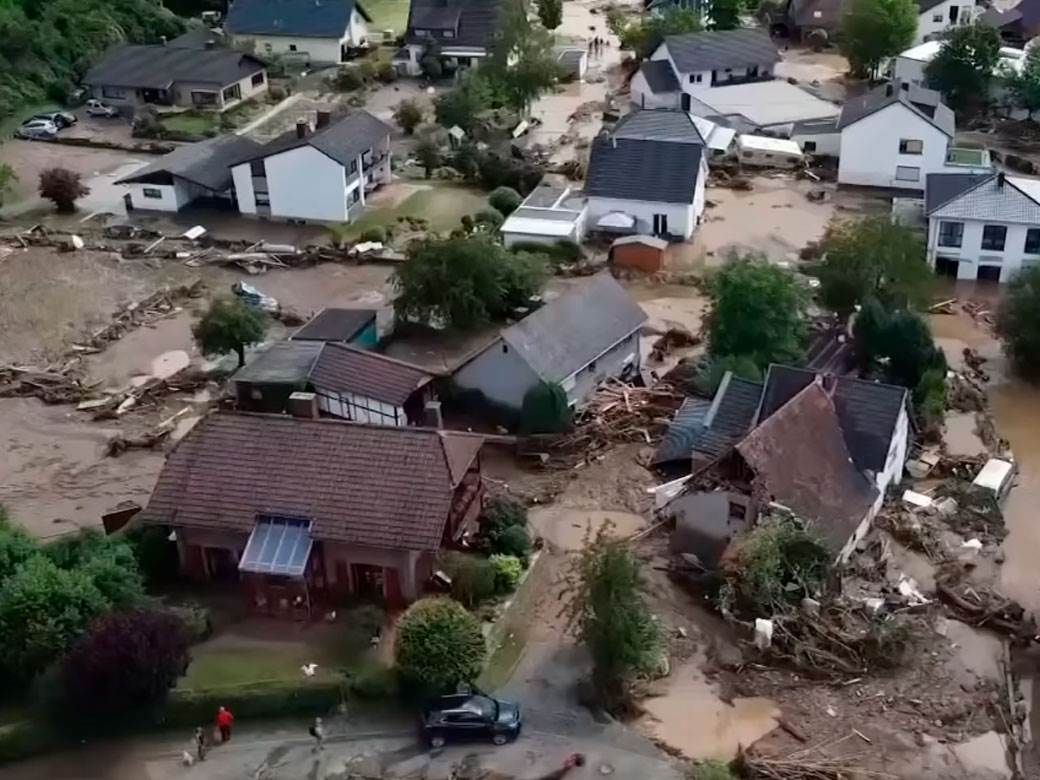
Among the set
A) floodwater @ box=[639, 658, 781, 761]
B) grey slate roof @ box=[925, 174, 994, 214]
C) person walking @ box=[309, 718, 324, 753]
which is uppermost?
grey slate roof @ box=[925, 174, 994, 214]

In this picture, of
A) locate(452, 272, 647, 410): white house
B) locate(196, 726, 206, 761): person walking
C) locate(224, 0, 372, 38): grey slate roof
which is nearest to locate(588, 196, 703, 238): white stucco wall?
locate(452, 272, 647, 410): white house

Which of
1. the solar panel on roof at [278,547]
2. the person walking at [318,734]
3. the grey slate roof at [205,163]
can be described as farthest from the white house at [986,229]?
the person walking at [318,734]

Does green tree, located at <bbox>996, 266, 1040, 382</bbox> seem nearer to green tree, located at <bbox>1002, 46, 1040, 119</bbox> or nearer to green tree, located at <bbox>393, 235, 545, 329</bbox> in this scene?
green tree, located at <bbox>393, 235, 545, 329</bbox>

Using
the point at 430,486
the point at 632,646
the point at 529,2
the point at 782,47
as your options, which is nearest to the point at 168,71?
the point at 529,2

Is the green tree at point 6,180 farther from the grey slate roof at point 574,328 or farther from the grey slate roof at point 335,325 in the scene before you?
the grey slate roof at point 574,328

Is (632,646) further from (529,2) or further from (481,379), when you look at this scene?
(529,2)

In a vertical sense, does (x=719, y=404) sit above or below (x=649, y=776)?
above

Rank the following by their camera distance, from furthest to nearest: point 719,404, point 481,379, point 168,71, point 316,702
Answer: point 168,71 < point 481,379 < point 719,404 < point 316,702
